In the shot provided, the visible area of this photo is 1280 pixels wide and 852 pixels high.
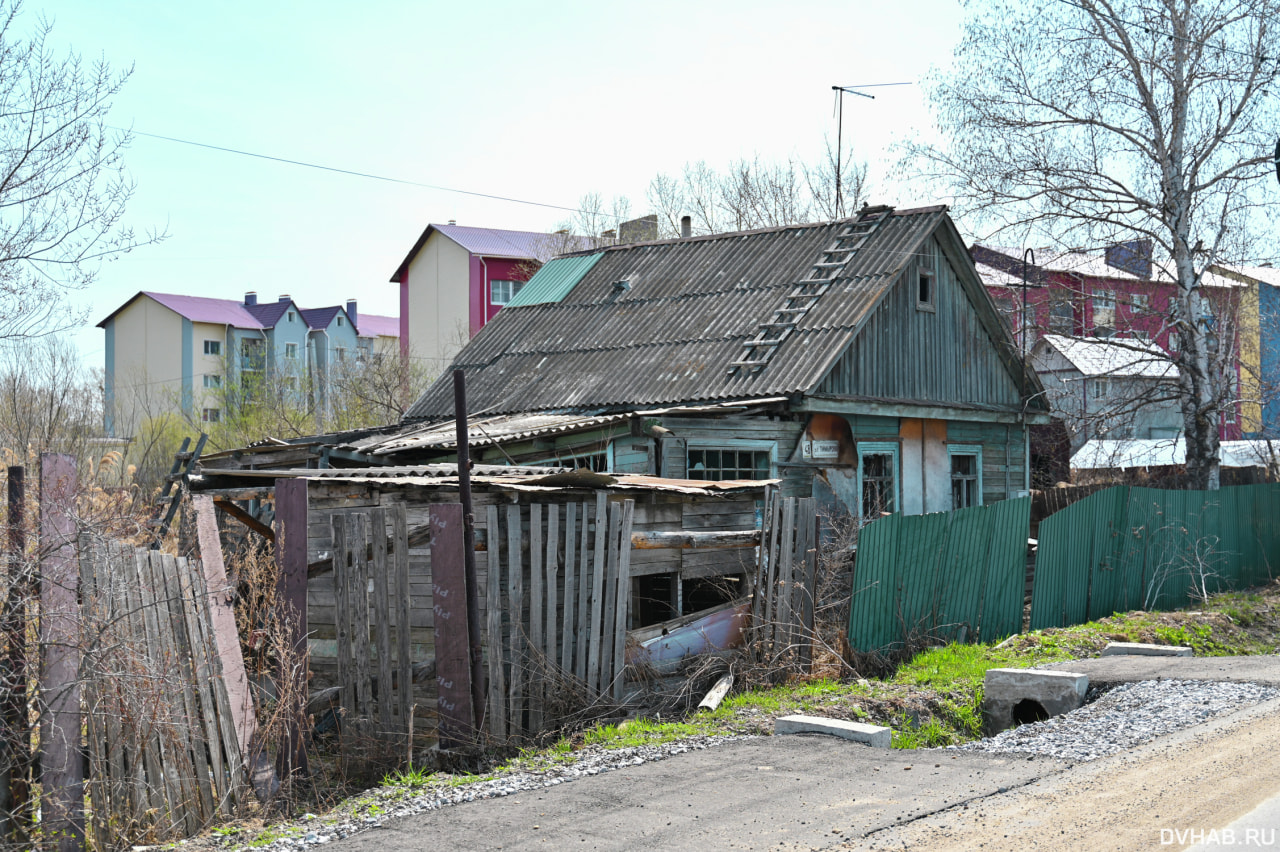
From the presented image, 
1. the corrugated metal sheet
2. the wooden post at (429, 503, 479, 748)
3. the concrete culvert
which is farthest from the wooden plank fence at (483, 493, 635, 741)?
the corrugated metal sheet

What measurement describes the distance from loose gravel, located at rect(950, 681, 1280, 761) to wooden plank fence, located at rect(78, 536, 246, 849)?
4.80m

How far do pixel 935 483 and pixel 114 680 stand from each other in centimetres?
1505

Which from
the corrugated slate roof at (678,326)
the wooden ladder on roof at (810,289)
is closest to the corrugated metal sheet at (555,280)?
the corrugated slate roof at (678,326)

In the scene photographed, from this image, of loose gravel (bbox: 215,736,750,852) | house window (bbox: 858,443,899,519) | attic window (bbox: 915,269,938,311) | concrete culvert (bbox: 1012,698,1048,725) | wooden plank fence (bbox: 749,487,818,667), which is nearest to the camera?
loose gravel (bbox: 215,736,750,852)

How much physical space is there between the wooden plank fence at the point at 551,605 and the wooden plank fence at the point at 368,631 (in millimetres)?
613

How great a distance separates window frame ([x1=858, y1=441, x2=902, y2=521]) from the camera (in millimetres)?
16844

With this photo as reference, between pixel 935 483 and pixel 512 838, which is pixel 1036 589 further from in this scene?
pixel 512 838

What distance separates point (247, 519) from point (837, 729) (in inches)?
200

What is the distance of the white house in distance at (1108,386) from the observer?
19077mm

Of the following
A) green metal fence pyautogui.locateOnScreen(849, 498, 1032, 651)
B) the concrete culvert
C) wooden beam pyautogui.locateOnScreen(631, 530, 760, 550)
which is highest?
wooden beam pyautogui.locateOnScreen(631, 530, 760, 550)

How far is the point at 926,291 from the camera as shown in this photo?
61.3ft

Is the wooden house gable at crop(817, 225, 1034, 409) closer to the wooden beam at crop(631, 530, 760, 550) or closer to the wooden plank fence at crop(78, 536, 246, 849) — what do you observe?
the wooden beam at crop(631, 530, 760, 550)

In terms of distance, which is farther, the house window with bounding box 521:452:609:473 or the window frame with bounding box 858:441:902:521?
the window frame with bounding box 858:441:902:521

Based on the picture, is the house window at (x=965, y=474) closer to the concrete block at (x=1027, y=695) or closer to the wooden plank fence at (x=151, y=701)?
the concrete block at (x=1027, y=695)
